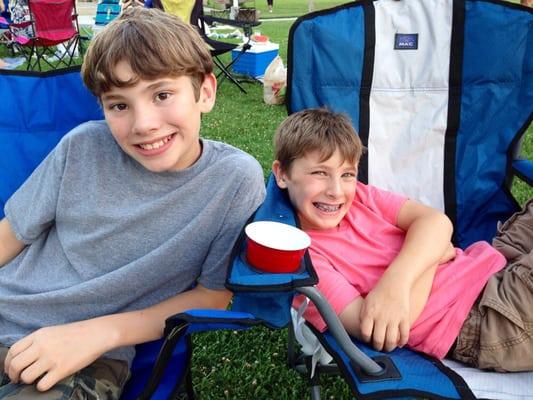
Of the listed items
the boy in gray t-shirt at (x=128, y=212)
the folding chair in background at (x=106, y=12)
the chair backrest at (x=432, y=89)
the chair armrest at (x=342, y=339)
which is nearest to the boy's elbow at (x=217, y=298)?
the boy in gray t-shirt at (x=128, y=212)

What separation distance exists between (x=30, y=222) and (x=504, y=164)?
1.75 m

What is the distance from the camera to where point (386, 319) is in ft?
4.53

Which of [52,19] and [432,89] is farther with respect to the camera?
[52,19]

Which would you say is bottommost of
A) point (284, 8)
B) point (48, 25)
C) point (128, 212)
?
point (128, 212)

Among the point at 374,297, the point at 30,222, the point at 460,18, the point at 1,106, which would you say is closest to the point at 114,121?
the point at 30,222

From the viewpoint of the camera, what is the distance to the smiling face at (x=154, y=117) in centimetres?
140

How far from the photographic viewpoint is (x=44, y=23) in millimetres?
7617

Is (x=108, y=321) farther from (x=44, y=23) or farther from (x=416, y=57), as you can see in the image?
(x=44, y=23)

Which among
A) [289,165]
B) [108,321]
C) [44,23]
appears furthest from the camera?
[44,23]

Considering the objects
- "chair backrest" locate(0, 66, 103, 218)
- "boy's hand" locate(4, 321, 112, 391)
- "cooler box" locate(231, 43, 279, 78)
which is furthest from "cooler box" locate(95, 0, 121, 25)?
"boy's hand" locate(4, 321, 112, 391)

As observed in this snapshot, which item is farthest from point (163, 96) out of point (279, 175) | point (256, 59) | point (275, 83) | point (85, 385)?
point (256, 59)

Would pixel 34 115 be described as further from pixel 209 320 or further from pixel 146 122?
pixel 209 320

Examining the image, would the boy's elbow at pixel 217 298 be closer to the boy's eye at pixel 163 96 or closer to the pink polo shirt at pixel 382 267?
the pink polo shirt at pixel 382 267

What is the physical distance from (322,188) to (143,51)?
2.11ft
